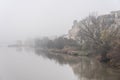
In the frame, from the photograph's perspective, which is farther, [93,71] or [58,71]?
[58,71]

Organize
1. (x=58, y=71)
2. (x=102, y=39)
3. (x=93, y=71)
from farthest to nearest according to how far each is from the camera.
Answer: (x=102, y=39) < (x=58, y=71) < (x=93, y=71)

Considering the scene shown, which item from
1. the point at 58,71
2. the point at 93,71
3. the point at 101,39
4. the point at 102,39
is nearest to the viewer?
the point at 93,71

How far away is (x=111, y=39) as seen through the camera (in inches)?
1064

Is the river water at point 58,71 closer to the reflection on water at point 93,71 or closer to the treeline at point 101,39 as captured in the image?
the reflection on water at point 93,71

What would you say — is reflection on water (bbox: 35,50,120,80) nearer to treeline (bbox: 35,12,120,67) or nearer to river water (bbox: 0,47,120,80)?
river water (bbox: 0,47,120,80)

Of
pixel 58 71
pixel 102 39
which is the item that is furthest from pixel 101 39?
pixel 58 71

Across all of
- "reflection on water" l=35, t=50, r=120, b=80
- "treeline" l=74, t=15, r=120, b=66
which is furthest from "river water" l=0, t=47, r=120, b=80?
"treeline" l=74, t=15, r=120, b=66

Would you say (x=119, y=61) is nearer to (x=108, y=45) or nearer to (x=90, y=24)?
(x=108, y=45)

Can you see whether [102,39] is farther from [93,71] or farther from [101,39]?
[93,71]

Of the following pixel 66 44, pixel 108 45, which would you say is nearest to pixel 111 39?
pixel 108 45

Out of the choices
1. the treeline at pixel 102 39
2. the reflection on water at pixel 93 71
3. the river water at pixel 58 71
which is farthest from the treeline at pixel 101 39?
the reflection on water at pixel 93 71

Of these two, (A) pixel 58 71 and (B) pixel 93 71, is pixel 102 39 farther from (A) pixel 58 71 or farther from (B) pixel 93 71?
→ (A) pixel 58 71

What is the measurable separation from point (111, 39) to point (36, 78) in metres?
13.0

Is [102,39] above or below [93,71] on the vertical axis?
above
